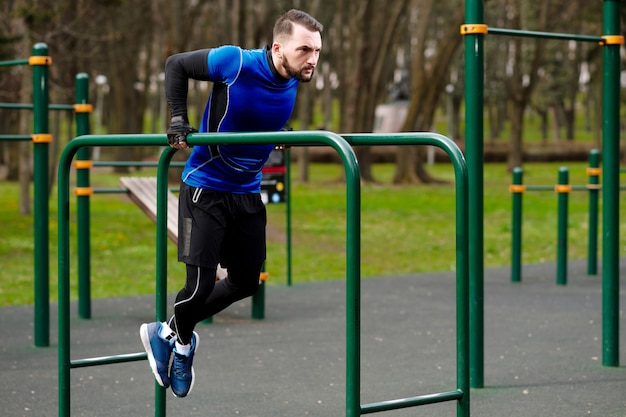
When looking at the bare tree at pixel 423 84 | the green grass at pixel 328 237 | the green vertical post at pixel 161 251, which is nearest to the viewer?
the green vertical post at pixel 161 251

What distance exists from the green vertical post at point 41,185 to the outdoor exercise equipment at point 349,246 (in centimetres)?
206

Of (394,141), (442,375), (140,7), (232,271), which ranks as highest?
(140,7)

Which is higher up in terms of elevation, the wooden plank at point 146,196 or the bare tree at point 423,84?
the bare tree at point 423,84

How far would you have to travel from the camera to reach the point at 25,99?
1605cm

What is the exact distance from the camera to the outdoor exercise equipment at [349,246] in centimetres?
320

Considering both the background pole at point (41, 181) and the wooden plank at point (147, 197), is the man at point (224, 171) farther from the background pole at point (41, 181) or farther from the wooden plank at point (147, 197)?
the wooden plank at point (147, 197)

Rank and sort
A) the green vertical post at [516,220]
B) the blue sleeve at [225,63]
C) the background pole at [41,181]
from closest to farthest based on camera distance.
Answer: the blue sleeve at [225,63] < the background pole at [41,181] < the green vertical post at [516,220]

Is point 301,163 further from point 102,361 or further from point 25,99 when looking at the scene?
point 102,361

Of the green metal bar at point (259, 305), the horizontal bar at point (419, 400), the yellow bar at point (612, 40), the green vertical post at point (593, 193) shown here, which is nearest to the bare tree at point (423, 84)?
the green vertical post at point (593, 193)

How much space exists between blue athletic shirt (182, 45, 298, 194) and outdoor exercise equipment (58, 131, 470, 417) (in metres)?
0.18

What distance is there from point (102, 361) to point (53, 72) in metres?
15.9

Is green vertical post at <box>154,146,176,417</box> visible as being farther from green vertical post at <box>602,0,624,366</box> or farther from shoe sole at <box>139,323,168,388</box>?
green vertical post at <box>602,0,624,366</box>

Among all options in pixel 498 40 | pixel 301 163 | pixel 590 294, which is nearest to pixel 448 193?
pixel 301 163

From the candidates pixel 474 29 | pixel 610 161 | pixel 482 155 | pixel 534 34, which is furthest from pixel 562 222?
pixel 474 29
